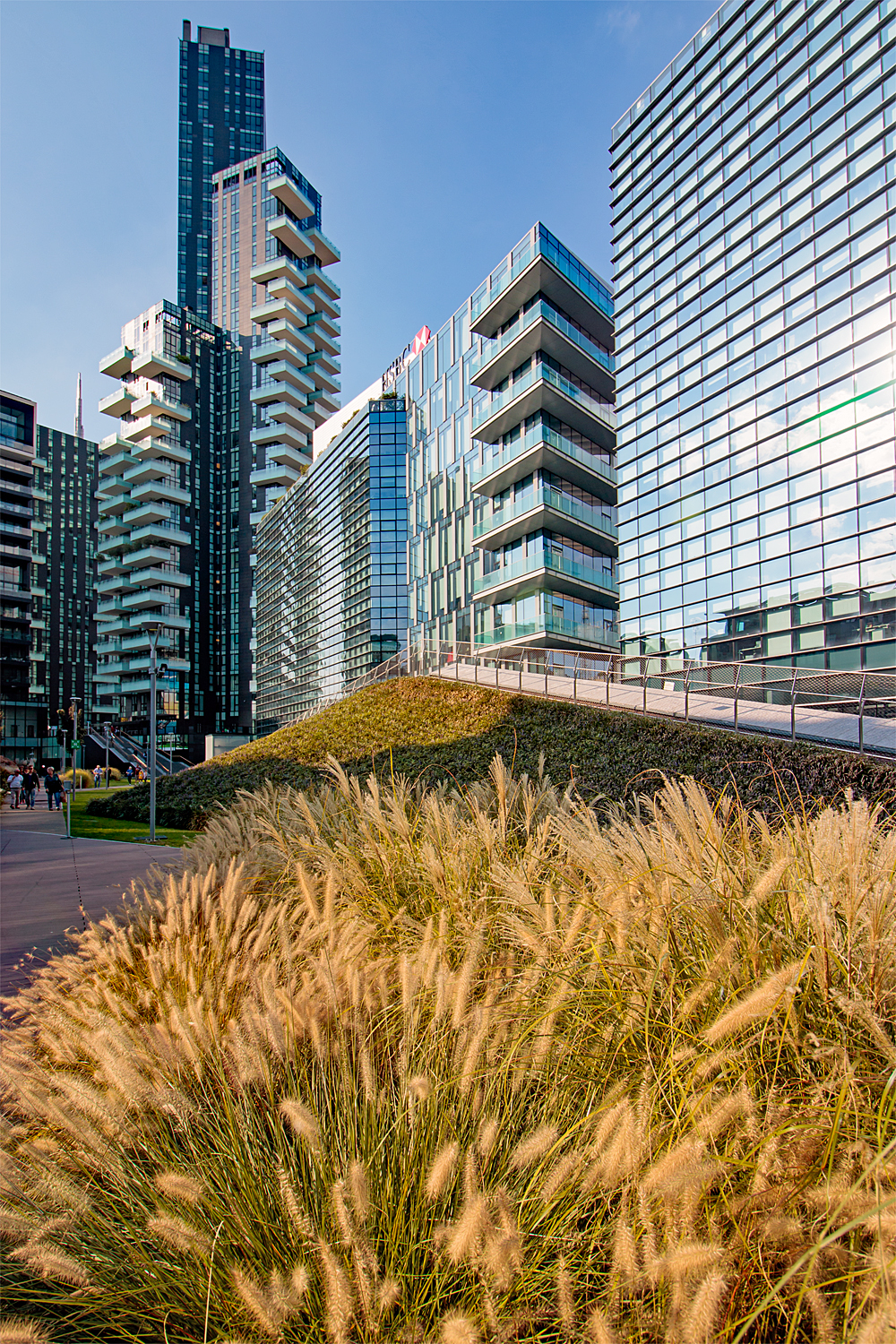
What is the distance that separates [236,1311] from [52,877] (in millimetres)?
10778

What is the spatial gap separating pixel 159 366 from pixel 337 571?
123 feet

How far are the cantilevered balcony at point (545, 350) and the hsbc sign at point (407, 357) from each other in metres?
11.3

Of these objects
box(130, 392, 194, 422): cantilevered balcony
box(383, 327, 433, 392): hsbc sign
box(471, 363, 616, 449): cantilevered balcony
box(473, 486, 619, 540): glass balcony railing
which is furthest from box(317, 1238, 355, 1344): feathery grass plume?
box(130, 392, 194, 422): cantilevered balcony

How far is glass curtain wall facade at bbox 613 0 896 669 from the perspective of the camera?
82.1 ft

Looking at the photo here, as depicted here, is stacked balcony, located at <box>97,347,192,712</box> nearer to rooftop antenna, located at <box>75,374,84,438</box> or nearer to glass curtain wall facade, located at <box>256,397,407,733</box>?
glass curtain wall facade, located at <box>256,397,407,733</box>

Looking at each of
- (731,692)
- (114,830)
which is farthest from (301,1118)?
(114,830)

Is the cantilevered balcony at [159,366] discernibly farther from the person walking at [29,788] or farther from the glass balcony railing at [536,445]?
the person walking at [29,788]

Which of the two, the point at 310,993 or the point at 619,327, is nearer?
the point at 310,993

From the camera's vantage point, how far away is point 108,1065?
1.92 meters

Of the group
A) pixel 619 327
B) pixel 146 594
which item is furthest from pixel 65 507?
pixel 619 327

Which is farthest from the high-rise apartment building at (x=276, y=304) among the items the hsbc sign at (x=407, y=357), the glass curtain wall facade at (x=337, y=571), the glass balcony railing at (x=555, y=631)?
the glass balcony railing at (x=555, y=631)

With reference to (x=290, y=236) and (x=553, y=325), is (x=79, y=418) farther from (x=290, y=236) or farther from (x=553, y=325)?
(x=553, y=325)

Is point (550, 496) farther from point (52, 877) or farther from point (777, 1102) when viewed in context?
point (777, 1102)

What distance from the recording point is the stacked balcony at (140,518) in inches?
2840
